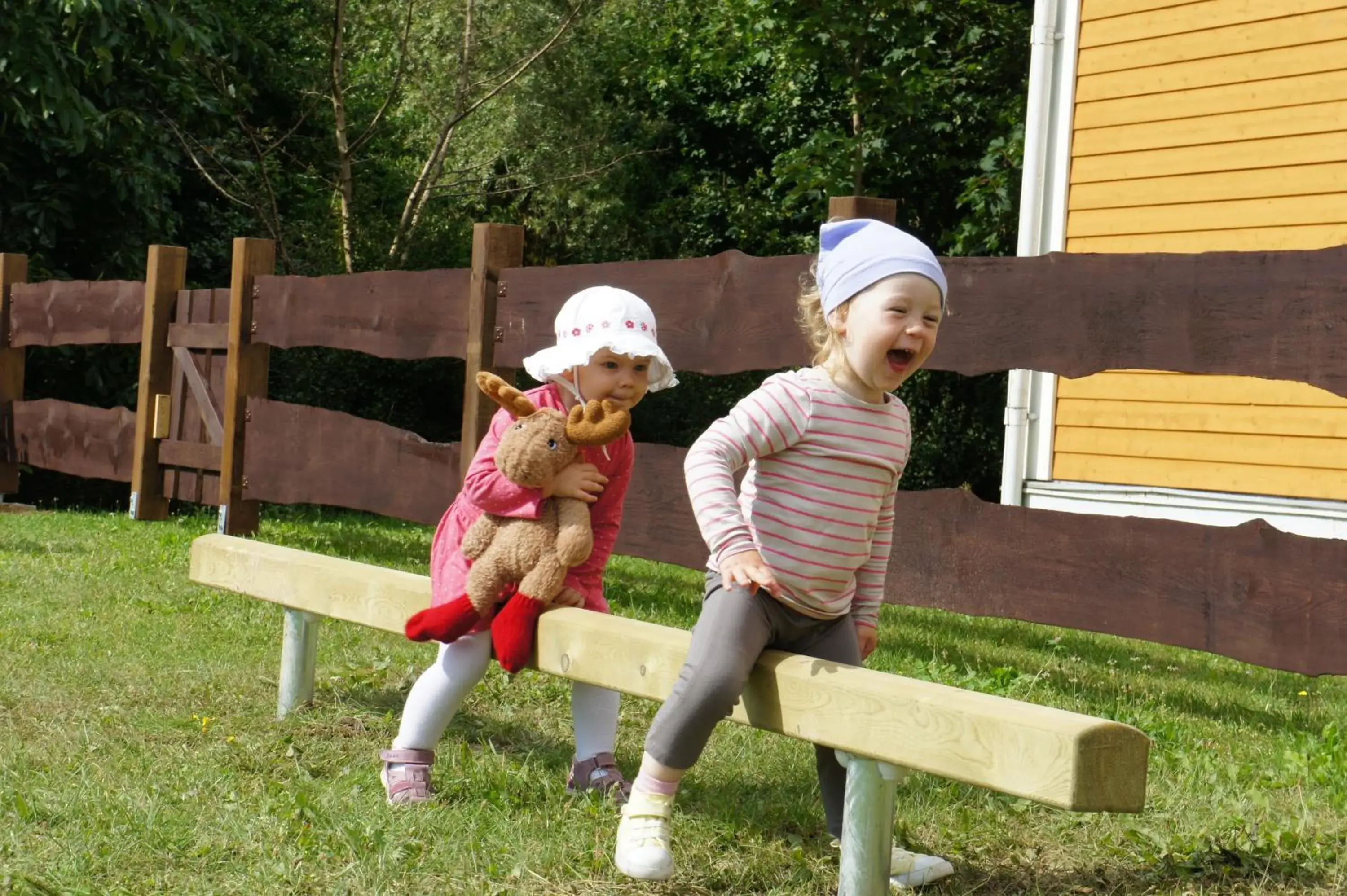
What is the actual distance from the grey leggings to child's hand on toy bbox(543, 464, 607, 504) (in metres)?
0.61

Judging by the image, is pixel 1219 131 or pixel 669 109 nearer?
pixel 1219 131

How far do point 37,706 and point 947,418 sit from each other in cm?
1395

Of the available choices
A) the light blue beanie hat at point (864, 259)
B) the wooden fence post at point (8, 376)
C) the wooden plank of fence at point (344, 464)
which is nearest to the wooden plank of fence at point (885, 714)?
the light blue beanie hat at point (864, 259)

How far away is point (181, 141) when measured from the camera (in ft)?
50.4

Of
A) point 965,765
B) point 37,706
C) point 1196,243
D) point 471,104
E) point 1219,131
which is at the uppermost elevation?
point 471,104

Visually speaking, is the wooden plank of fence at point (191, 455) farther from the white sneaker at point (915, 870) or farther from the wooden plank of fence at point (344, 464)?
the white sneaker at point (915, 870)

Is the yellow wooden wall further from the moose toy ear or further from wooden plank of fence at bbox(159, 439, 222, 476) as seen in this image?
the moose toy ear

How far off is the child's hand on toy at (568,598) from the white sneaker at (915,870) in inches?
35.3

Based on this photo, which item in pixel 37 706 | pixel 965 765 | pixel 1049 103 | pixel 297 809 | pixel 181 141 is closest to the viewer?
pixel 965 765

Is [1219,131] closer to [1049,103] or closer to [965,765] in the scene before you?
[1049,103]

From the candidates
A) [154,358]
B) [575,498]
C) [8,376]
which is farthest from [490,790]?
[8,376]

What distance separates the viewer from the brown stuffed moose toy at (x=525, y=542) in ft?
11.8

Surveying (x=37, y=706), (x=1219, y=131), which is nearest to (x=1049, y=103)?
(x=1219, y=131)

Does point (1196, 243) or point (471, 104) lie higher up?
point (471, 104)
